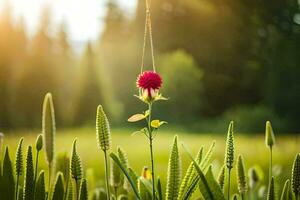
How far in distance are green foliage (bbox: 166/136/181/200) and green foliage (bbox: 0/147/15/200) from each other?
375mm

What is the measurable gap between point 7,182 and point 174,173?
1.32 ft

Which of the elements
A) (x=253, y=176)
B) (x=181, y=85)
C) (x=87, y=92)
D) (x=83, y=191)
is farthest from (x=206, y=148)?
(x=83, y=191)

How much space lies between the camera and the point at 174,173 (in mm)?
1116

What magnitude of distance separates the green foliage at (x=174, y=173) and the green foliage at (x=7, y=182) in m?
0.37

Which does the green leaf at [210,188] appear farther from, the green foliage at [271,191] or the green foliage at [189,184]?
the green foliage at [271,191]

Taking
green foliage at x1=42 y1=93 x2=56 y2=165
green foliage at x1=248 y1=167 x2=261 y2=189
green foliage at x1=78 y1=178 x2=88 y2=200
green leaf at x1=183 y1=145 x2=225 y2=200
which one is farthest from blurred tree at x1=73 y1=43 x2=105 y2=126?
green leaf at x1=183 y1=145 x2=225 y2=200

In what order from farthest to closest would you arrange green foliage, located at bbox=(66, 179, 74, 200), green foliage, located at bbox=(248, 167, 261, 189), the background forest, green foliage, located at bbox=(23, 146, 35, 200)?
1. the background forest
2. green foliage, located at bbox=(248, 167, 261, 189)
3. green foliage, located at bbox=(66, 179, 74, 200)
4. green foliage, located at bbox=(23, 146, 35, 200)

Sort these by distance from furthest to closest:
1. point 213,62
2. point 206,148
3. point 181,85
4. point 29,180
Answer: point 181,85
point 213,62
point 206,148
point 29,180

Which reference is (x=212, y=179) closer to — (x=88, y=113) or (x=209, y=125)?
(x=209, y=125)

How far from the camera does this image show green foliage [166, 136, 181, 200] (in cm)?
110

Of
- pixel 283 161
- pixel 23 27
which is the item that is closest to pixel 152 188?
pixel 283 161

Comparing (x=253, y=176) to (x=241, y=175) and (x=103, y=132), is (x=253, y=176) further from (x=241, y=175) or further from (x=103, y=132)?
(x=103, y=132)

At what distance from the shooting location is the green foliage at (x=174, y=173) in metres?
1.10

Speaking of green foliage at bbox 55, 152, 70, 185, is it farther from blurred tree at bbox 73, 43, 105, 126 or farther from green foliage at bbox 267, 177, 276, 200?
blurred tree at bbox 73, 43, 105, 126
